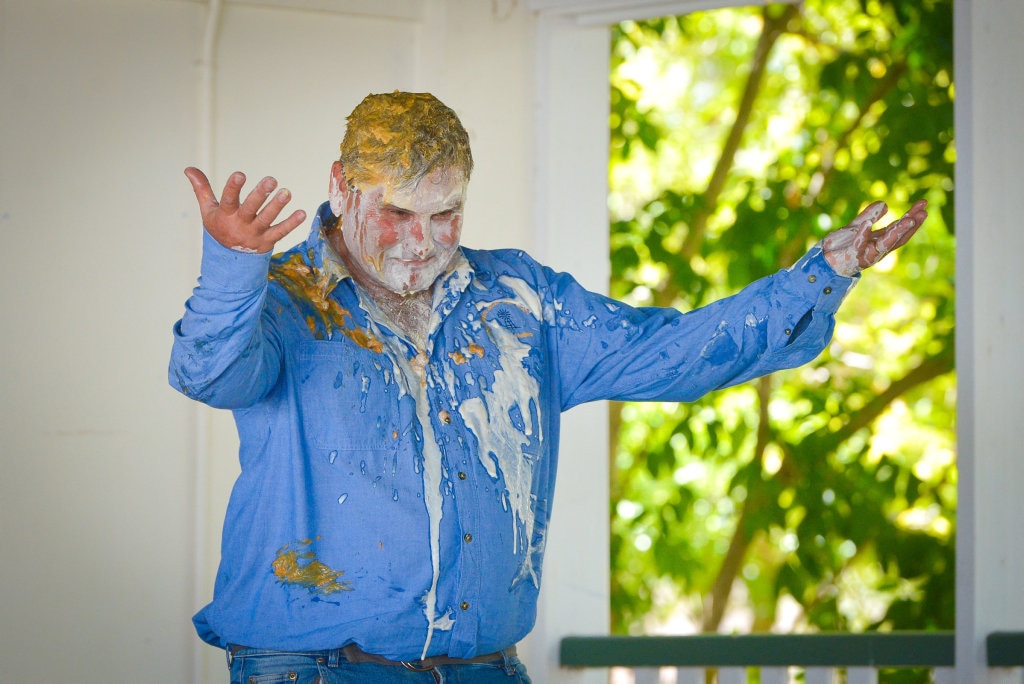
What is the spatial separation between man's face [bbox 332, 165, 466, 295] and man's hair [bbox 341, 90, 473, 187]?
0.02 m

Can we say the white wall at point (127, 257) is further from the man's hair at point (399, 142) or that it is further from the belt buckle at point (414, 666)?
the belt buckle at point (414, 666)

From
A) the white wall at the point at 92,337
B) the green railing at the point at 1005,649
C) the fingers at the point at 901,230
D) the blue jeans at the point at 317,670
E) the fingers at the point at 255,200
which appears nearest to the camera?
the fingers at the point at 255,200

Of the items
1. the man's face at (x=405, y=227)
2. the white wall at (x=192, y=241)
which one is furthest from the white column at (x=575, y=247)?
the man's face at (x=405, y=227)

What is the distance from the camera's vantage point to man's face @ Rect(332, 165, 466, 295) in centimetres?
212

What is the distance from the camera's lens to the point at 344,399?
81.0 inches

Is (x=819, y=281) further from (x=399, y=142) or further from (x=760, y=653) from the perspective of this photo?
(x=760, y=653)

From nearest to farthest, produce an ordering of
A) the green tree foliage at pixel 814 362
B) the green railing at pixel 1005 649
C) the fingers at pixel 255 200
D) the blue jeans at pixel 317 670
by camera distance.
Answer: the fingers at pixel 255 200 < the blue jeans at pixel 317 670 < the green railing at pixel 1005 649 < the green tree foliage at pixel 814 362

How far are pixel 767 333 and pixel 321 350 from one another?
74cm

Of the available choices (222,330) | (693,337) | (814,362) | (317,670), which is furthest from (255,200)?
(814,362)

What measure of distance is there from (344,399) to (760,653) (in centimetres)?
158

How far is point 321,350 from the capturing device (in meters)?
2.08

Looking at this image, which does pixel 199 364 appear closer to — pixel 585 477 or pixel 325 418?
pixel 325 418

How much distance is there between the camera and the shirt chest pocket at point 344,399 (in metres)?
2.05

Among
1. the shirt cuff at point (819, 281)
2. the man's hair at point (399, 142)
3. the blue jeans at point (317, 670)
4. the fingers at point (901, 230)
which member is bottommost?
the blue jeans at point (317, 670)
